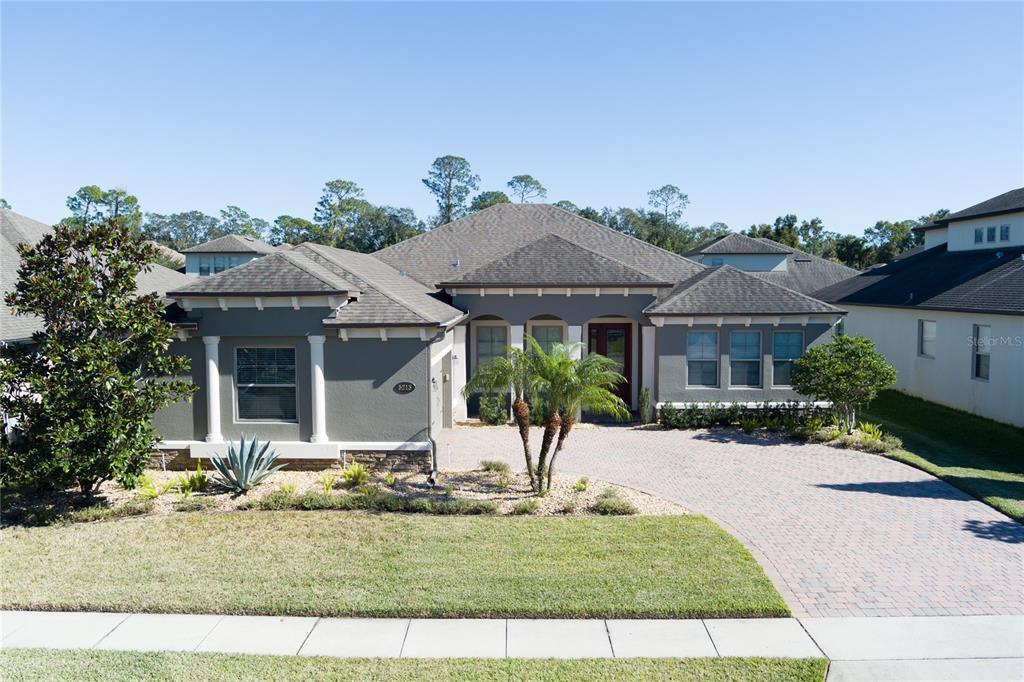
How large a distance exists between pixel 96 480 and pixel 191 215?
11843 centimetres

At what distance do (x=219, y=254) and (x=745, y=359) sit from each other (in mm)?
53623

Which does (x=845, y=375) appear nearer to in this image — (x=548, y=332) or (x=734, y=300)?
(x=734, y=300)

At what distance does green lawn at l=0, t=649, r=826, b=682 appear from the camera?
21.8ft

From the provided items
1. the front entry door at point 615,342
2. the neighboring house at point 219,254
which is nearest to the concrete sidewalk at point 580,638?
the front entry door at point 615,342

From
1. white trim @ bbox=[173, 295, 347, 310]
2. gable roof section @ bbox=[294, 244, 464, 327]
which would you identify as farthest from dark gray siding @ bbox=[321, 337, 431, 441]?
white trim @ bbox=[173, 295, 347, 310]

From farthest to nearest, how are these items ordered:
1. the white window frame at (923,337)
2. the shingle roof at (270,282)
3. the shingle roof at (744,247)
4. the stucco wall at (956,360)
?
the shingle roof at (744,247) < the white window frame at (923,337) < the stucco wall at (956,360) < the shingle roof at (270,282)

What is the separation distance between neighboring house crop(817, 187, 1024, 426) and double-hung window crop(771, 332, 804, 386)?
5.25 metres

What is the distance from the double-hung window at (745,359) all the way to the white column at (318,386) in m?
11.0

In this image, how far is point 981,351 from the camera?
2025cm

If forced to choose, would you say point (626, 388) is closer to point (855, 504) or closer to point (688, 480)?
point (688, 480)

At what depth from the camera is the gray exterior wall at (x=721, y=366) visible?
19.1m

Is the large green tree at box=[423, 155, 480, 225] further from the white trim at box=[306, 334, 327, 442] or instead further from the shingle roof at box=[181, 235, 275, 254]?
the white trim at box=[306, 334, 327, 442]

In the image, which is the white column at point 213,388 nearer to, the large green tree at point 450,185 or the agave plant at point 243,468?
the agave plant at point 243,468

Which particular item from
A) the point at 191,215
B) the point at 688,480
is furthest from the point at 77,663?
the point at 191,215
